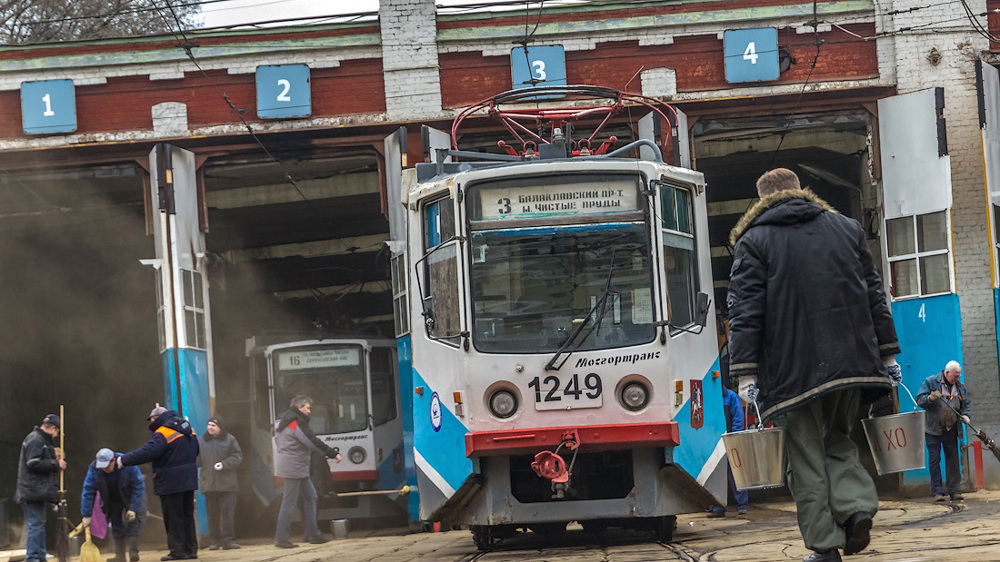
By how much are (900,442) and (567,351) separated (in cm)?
437

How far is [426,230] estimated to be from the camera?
458 inches

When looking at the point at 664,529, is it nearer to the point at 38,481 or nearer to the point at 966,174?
the point at 38,481

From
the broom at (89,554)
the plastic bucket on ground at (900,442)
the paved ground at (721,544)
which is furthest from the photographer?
the broom at (89,554)

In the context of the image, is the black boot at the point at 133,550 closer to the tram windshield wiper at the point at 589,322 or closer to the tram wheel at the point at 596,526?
the tram wheel at the point at 596,526

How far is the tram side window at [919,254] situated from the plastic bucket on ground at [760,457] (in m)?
13.1

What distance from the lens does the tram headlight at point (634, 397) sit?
35.3 ft

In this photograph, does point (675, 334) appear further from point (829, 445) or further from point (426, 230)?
point (829, 445)

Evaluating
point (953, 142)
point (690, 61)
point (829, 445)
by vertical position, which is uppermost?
point (690, 61)

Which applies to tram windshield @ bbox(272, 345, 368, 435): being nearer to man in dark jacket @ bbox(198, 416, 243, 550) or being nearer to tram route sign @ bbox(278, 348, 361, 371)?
tram route sign @ bbox(278, 348, 361, 371)

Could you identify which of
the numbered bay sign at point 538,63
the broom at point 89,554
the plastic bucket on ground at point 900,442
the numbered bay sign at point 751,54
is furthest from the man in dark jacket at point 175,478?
the numbered bay sign at point 751,54

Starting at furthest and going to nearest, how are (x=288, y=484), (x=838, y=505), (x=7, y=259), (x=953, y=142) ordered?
(x=7, y=259) → (x=953, y=142) → (x=288, y=484) → (x=838, y=505)

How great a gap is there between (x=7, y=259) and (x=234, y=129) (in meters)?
8.15

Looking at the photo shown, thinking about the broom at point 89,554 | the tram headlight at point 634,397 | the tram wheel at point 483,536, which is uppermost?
the tram headlight at point 634,397

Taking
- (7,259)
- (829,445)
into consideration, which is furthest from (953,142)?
(7,259)
